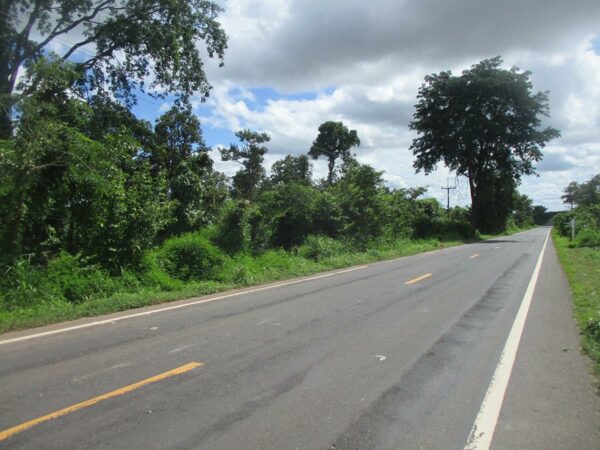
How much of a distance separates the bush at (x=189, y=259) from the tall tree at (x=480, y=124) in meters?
40.9

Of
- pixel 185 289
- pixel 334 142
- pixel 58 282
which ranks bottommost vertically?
pixel 185 289

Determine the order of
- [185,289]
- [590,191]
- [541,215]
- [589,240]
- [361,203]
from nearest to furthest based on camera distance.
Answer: [185,289] → [361,203] → [589,240] → [590,191] → [541,215]

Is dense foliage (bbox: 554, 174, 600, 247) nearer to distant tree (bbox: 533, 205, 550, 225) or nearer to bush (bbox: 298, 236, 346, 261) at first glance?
bush (bbox: 298, 236, 346, 261)

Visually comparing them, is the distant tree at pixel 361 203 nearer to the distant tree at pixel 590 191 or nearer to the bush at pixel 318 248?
the bush at pixel 318 248

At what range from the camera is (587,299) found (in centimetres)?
1052

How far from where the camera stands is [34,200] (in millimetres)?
10586

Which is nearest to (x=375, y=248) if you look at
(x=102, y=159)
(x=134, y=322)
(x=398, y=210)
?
(x=398, y=210)

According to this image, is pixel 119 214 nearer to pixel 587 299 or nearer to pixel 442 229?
pixel 587 299

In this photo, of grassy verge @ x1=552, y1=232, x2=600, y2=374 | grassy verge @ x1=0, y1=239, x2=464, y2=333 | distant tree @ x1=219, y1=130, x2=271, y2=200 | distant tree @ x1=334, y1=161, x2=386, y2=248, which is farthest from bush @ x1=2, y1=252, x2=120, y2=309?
distant tree @ x1=219, y1=130, x2=271, y2=200

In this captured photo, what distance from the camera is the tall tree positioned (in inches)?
1869

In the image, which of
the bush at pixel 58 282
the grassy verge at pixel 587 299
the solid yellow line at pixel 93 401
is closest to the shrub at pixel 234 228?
the bush at pixel 58 282

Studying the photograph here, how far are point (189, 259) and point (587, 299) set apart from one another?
10398 millimetres

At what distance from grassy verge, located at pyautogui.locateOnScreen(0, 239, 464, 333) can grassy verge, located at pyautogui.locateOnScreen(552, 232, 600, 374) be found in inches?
320

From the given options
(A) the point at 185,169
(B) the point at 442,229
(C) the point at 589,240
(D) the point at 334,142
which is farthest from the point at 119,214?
(D) the point at 334,142
